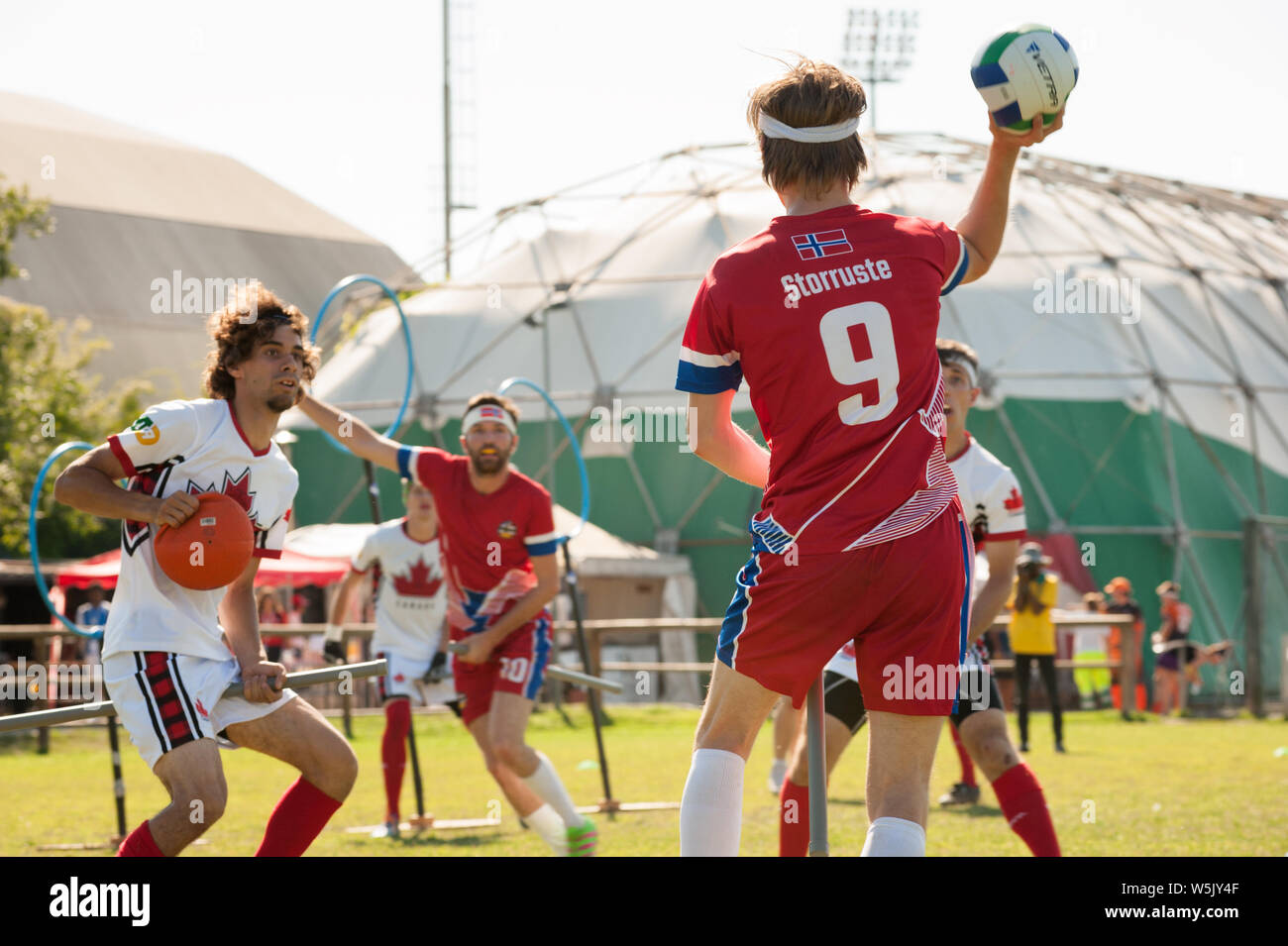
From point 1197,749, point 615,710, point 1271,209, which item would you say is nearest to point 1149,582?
point 615,710

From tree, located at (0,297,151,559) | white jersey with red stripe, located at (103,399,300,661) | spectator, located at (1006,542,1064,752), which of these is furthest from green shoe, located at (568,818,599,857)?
tree, located at (0,297,151,559)

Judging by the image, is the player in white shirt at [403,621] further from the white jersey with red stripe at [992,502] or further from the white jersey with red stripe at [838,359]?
the white jersey with red stripe at [838,359]

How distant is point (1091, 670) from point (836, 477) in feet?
63.4

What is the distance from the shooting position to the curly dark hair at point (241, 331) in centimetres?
527

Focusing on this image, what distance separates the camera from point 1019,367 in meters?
32.1

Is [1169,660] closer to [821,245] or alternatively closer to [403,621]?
[403,621]

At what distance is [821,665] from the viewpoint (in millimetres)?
3578

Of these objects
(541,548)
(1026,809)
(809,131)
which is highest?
(809,131)

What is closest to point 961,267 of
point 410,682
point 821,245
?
point 821,245

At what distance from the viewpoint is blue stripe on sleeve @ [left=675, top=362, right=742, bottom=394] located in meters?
3.65

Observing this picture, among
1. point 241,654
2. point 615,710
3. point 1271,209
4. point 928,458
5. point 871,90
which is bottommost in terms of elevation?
point 615,710

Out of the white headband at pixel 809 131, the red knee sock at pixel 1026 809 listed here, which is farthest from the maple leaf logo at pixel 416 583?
the white headband at pixel 809 131
